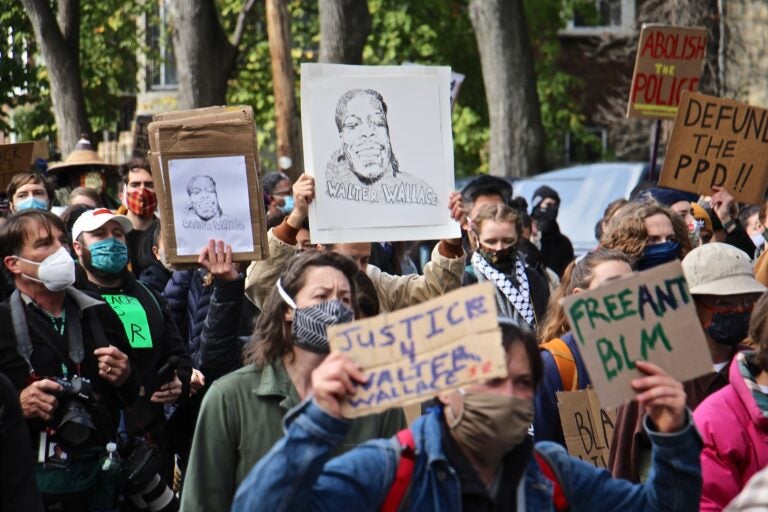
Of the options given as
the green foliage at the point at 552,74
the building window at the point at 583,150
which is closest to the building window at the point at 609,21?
the building window at the point at 583,150

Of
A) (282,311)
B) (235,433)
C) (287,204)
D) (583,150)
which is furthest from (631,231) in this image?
(583,150)

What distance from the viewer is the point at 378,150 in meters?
6.54

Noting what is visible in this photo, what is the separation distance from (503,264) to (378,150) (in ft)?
3.52

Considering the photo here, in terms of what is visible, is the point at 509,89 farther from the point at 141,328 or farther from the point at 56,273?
the point at 56,273

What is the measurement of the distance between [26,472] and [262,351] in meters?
0.83

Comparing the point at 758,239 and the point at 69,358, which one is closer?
the point at 69,358

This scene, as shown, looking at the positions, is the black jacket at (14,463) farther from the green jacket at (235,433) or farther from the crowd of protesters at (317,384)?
the green jacket at (235,433)

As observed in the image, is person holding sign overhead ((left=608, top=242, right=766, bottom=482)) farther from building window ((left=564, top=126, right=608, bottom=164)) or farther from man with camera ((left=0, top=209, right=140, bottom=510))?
building window ((left=564, top=126, right=608, bottom=164))

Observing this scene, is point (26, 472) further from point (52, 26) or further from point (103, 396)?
point (52, 26)

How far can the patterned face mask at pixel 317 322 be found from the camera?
4277 millimetres

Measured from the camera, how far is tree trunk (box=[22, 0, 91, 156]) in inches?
666

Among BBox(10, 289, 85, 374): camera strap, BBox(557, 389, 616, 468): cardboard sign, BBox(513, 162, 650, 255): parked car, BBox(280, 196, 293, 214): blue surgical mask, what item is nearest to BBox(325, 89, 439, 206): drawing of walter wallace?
BBox(10, 289, 85, 374): camera strap

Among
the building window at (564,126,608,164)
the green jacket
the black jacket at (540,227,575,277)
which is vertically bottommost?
the building window at (564,126,608,164)

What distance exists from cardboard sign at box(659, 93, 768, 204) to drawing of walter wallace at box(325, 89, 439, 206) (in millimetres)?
2608
